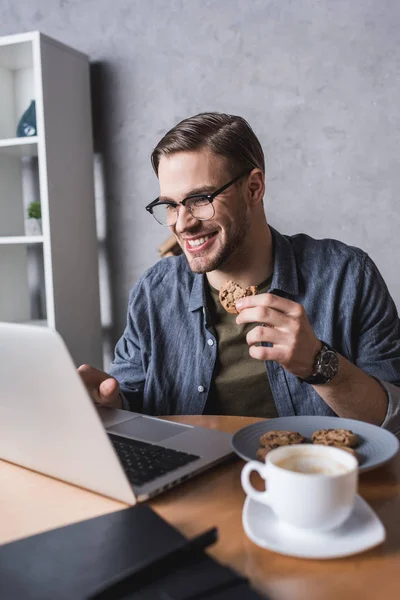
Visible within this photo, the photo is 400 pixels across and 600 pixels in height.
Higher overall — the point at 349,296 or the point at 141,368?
the point at 349,296

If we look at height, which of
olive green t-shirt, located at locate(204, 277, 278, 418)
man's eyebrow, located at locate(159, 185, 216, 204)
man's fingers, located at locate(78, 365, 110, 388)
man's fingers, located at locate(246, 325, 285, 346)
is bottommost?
olive green t-shirt, located at locate(204, 277, 278, 418)

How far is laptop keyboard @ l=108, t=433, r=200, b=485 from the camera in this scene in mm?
827

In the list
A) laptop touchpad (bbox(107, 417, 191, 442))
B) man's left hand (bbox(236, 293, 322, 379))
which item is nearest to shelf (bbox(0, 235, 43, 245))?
laptop touchpad (bbox(107, 417, 191, 442))

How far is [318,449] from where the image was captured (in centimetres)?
72

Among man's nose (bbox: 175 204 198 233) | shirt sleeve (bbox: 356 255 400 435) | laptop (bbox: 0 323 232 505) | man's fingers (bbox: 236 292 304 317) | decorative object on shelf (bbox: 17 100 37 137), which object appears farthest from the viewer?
decorative object on shelf (bbox: 17 100 37 137)

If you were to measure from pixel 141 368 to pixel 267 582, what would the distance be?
1.00m

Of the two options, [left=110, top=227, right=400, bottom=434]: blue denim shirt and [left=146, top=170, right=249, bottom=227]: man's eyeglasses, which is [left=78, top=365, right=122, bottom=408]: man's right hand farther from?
[left=146, top=170, right=249, bottom=227]: man's eyeglasses

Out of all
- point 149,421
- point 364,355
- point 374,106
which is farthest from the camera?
point 374,106

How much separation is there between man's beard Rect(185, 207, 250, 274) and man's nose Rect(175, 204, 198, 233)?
81 mm

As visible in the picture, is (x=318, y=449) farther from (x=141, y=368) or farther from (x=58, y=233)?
(x=58, y=233)

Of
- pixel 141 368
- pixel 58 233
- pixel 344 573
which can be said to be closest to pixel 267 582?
pixel 344 573

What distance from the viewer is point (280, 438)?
2.93ft

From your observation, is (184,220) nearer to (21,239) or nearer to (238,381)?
(238,381)

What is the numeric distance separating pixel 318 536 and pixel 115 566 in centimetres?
22
